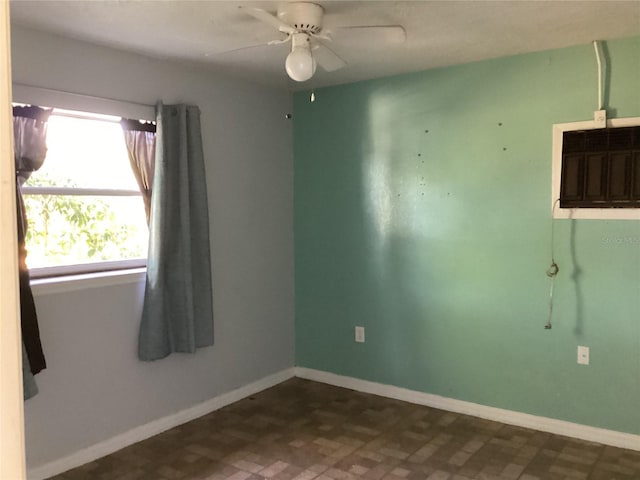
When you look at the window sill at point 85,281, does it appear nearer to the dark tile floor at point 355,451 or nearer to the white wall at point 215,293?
the white wall at point 215,293

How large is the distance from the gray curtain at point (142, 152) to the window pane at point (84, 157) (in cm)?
5

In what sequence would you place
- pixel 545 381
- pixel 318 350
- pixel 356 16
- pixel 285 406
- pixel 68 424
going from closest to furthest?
pixel 356 16
pixel 68 424
pixel 545 381
pixel 285 406
pixel 318 350

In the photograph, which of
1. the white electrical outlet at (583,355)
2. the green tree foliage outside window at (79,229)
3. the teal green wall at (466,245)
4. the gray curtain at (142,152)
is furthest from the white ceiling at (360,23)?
the white electrical outlet at (583,355)

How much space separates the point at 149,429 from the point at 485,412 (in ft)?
6.97

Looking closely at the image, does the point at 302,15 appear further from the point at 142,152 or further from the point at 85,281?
the point at 85,281

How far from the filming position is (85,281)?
291cm

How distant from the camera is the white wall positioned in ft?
9.08

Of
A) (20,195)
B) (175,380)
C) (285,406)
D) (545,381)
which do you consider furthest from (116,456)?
(545,381)

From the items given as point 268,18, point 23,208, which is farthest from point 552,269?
point 23,208

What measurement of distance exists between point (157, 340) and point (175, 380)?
397 mm

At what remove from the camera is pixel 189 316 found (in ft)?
10.7

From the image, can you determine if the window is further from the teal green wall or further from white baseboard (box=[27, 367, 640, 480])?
the teal green wall

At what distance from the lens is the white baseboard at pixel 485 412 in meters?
3.04

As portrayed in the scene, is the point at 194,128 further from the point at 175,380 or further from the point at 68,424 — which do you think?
the point at 68,424
